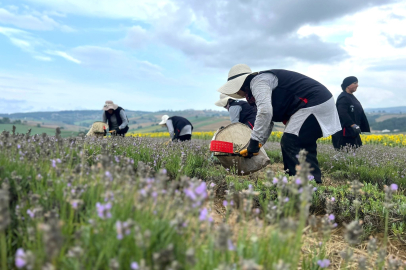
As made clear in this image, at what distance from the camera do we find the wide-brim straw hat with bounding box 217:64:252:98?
3.89 m

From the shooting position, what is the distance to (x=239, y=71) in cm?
419

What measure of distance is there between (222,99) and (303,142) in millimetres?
2518

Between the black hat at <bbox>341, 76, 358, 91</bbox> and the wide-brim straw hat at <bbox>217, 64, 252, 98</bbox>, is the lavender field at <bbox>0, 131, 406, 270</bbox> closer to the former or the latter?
the wide-brim straw hat at <bbox>217, 64, 252, 98</bbox>

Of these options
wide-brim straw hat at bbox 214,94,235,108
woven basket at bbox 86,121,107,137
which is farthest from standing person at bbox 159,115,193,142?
wide-brim straw hat at bbox 214,94,235,108

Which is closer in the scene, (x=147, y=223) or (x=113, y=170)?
(x=147, y=223)

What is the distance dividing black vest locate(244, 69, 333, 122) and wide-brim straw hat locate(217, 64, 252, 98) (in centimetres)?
13

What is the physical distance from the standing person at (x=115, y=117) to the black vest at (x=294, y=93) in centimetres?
533

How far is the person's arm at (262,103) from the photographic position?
A: 144 inches

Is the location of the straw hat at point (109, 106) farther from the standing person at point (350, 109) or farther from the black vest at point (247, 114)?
the standing person at point (350, 109)

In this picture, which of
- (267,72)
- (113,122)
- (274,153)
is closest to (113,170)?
(267,72)

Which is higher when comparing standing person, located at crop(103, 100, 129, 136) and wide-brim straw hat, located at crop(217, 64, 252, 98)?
wide-brim straw hat, located at crop(217, 64, 252, 98)

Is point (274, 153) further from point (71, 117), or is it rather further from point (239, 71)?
point (71, 117)

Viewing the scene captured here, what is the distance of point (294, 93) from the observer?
394 cm

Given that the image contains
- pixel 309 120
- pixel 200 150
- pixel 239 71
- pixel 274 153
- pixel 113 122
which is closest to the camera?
pixel 309 120
